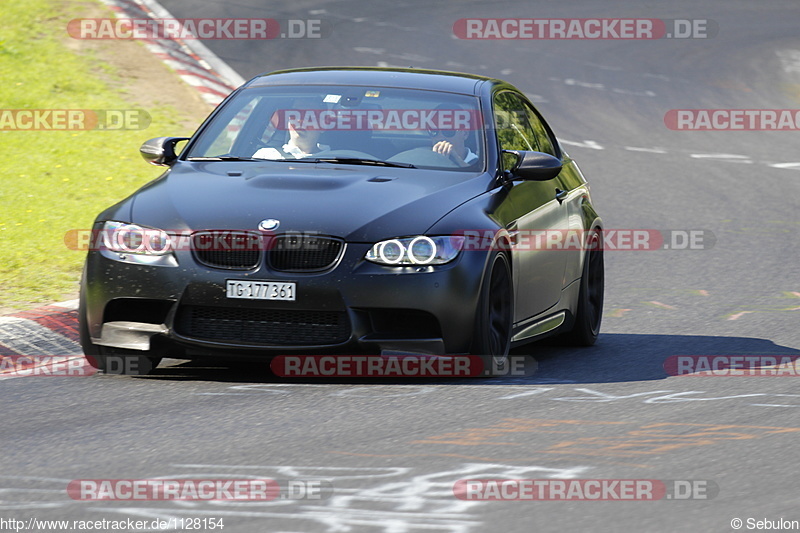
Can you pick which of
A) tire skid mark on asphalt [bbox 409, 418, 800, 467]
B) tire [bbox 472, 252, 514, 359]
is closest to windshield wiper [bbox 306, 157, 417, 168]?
tire [bbox 472, 252, 514, 359]

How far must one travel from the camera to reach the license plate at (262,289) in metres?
7.31

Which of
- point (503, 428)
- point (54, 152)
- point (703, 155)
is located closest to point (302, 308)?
point (503, 428)

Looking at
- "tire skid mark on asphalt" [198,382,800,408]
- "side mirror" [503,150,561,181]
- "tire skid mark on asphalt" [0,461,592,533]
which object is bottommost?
"tire skid mark on asphalt" [0,461,592,533]

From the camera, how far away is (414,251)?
7398 mm

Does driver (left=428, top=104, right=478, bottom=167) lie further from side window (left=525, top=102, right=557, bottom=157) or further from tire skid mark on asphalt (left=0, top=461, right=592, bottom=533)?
tire skid mark on asphalt (left=0, top=461, right=592, bottom=533)

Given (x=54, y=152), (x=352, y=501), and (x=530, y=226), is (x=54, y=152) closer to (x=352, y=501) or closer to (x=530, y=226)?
(x=530, y=226)

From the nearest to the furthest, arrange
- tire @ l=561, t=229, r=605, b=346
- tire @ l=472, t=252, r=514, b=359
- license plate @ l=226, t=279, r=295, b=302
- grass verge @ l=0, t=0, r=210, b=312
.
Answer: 1. license plate @ l=226, t=279, r=295, b=302
2. tire @ l=472, t=252, r=514, b=359
3. tire @ l=561, t=229, r=605, b=346
4. grass verge @ l=0, t=0, r=210, b=312

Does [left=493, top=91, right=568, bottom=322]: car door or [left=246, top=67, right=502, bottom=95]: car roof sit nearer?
[left=493, top=91, right=568, bottom=322]: car door

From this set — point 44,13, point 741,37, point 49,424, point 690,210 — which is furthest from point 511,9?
point 49,424

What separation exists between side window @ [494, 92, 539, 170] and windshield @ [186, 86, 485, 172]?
0.61ft

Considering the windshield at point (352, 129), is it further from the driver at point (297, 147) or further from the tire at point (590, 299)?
the tire at point (590, 299)

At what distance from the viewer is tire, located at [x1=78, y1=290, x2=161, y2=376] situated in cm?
774

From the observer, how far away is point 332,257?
290 inches

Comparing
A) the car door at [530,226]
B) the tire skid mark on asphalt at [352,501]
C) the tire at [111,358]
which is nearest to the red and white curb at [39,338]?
the tire at [111,358]
